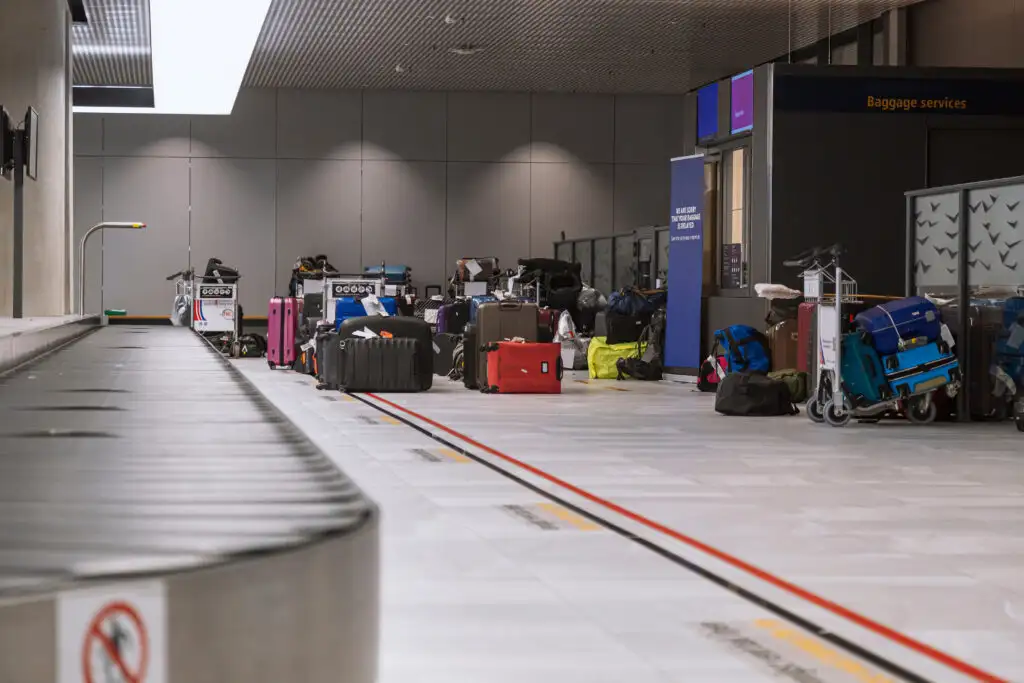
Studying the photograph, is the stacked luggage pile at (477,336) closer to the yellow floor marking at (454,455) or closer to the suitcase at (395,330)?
the suitcase at (395,330)

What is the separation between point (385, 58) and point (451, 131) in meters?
3.50

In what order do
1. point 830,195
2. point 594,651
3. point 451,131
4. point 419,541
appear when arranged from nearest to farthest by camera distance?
point 594,651 < point 419,541 < point 830,195 < point 451,131

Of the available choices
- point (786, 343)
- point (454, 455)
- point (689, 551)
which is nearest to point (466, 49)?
point (786, 343)

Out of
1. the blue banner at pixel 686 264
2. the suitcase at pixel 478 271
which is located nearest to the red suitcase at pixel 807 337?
the blue banner at pixel 686 264

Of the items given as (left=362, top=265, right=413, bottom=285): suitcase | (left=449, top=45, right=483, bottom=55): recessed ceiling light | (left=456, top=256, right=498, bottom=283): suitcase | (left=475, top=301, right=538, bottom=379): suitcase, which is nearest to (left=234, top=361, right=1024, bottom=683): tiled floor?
(left=475, top=301, right=538, bottom=379): suitcase

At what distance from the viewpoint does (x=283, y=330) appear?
16469 millimetres

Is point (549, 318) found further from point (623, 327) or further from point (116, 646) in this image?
point (116, 646)

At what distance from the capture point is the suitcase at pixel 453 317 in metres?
16.6

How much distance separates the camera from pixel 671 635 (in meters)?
3.11

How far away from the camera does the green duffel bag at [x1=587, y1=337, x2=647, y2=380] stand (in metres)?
15.4

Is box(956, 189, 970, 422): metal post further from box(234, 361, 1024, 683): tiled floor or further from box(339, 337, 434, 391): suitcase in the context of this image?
box(339, 337, 434, 391): suitcase

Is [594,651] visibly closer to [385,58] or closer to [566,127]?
[385,58]

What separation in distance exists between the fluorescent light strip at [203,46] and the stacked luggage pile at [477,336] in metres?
2.53

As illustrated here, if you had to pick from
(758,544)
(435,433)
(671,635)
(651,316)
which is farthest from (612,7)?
(671,635)
